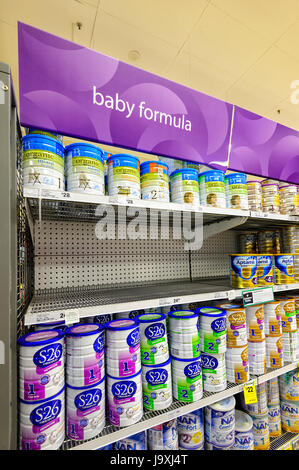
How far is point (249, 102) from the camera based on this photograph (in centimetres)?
311

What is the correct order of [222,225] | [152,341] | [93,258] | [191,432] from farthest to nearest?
[222,225]
[93,258]
[191,432]
[152,341]

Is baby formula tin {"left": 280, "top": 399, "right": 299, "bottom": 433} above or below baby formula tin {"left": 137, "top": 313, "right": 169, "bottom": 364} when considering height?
below

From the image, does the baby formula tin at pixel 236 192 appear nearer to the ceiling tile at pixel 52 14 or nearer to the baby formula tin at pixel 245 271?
the baby formula tin at pixel 245 271

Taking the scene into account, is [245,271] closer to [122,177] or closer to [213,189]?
[213,189]

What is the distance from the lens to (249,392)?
1295 millimetres

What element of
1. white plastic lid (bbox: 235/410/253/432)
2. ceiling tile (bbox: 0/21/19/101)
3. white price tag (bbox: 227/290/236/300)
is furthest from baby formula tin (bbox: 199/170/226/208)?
ceiling tile (bbox: 0/21/19/101)

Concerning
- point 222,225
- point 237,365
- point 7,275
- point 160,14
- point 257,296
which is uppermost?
point 160,14

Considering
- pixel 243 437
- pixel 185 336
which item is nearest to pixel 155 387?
pixel 185 336

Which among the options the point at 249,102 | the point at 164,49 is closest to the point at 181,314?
the point at 164,49

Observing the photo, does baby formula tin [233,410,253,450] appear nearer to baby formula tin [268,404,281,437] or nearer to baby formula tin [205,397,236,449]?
baby formula tin [205,397,236,449]

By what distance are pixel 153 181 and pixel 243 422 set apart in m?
1.53

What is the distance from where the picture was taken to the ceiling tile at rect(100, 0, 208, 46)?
5.71ft

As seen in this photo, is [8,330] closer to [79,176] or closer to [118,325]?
[118,325]

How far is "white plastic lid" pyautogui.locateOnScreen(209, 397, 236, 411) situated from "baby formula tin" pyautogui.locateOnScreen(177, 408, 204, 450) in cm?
10
